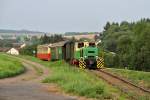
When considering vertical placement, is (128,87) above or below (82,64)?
below

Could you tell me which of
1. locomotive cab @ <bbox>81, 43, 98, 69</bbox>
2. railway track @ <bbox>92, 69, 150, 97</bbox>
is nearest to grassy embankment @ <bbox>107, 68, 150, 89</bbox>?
railway track @ <bbox>92, 69, 150, 97</bbox>

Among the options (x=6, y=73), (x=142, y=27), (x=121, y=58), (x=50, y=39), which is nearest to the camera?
(x=6, y=73)

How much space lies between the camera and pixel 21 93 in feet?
67.4

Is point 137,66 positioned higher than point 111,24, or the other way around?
point 111,24

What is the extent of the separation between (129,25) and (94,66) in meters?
114

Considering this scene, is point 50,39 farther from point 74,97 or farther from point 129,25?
point 74,97

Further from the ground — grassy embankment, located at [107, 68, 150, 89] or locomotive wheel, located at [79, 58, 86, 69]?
locomotive wheel, located at [79, 58, 86, 69]

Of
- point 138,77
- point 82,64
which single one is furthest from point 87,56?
point 138,77

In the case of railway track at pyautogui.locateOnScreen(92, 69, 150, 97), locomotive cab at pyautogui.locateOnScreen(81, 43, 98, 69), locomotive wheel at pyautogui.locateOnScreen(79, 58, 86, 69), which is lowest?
railway track at pyautogui.locateOnScreen(92, 69, 150, 97)

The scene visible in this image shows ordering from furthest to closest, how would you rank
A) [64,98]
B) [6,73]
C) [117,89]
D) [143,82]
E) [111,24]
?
[111,24], [6,73], [143,82], [117,89], [64,98]

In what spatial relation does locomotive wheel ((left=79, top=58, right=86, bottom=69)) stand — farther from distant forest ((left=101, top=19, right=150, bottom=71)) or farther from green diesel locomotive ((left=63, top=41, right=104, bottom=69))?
distant forest ((left=101, top=19, right=150, bottom=71))

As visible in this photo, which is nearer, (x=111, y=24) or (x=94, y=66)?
(x=94, y=66)

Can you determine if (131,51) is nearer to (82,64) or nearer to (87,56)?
(87,56)

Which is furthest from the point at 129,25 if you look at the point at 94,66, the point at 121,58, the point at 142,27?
the point at 94,66
